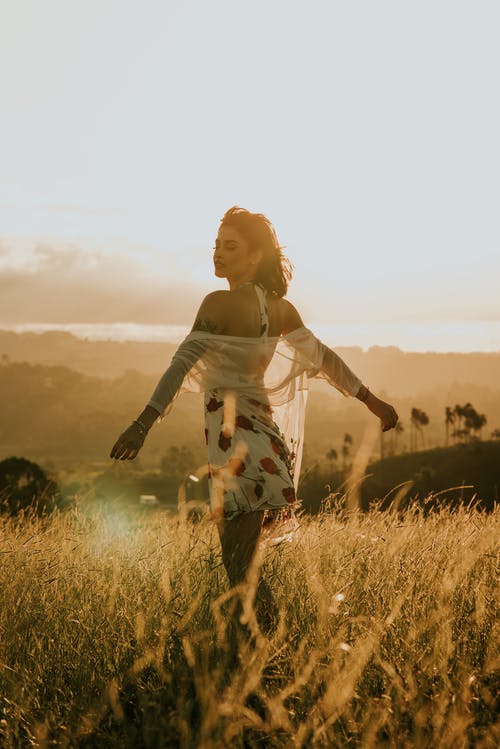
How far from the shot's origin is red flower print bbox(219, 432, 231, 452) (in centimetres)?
445

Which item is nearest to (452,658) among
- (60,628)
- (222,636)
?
(222,636)

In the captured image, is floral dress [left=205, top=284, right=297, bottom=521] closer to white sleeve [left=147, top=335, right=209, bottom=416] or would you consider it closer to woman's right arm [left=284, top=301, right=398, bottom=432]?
white sleeve [left=147, top=335, right=209, bottom=416]

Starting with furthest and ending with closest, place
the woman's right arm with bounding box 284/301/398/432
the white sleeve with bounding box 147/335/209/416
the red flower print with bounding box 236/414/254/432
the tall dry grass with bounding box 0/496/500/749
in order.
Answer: the woman's right arm with bounding box 284/301/398/432
the red flower print with bounding box 236/414/254/432
the white sleeve with bounding box 147/335/209/416
the tall dry grass with bounding box 0/496/500/749

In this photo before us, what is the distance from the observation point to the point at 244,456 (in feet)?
14.5

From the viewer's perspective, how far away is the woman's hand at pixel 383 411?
5.15 m

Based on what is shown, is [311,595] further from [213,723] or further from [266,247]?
[266,247]

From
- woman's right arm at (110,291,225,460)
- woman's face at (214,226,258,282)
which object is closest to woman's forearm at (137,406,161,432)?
woman's right arm at (110,291,225,460)

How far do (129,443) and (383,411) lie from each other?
74.6 inches

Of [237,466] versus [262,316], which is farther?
[262,316]

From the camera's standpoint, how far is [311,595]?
458 cm

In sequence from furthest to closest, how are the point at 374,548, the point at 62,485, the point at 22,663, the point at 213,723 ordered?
the point at 62,485 < the point at 374,548 < the point at 22,663 < the point at 213,723

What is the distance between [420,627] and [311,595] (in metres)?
0.66

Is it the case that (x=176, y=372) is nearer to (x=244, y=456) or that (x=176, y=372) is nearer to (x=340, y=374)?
(x=244, y=456)

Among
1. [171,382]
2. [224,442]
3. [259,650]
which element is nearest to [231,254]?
[171,382]
